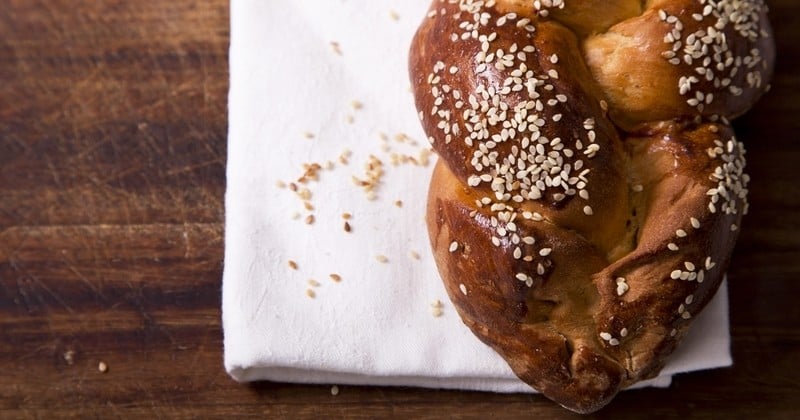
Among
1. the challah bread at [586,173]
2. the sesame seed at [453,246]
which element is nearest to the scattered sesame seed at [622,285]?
the challah bread at [586,173]

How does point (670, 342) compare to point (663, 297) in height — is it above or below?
below

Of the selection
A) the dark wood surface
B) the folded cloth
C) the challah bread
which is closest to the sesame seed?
the challah bread

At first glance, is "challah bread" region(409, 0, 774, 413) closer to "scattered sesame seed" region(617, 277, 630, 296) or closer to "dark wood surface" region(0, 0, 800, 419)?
"scattered sesame seed" region(617, 277, 630, 296)

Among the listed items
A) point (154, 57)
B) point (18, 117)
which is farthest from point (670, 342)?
point (18, 117)

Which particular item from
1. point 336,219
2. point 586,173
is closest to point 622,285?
point 586,173

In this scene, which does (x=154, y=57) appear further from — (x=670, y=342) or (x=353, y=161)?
(x=670, y=342)

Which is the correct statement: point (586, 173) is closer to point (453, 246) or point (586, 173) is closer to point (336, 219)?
point (453, 246)

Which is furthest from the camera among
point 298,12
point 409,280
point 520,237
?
point 298,12
